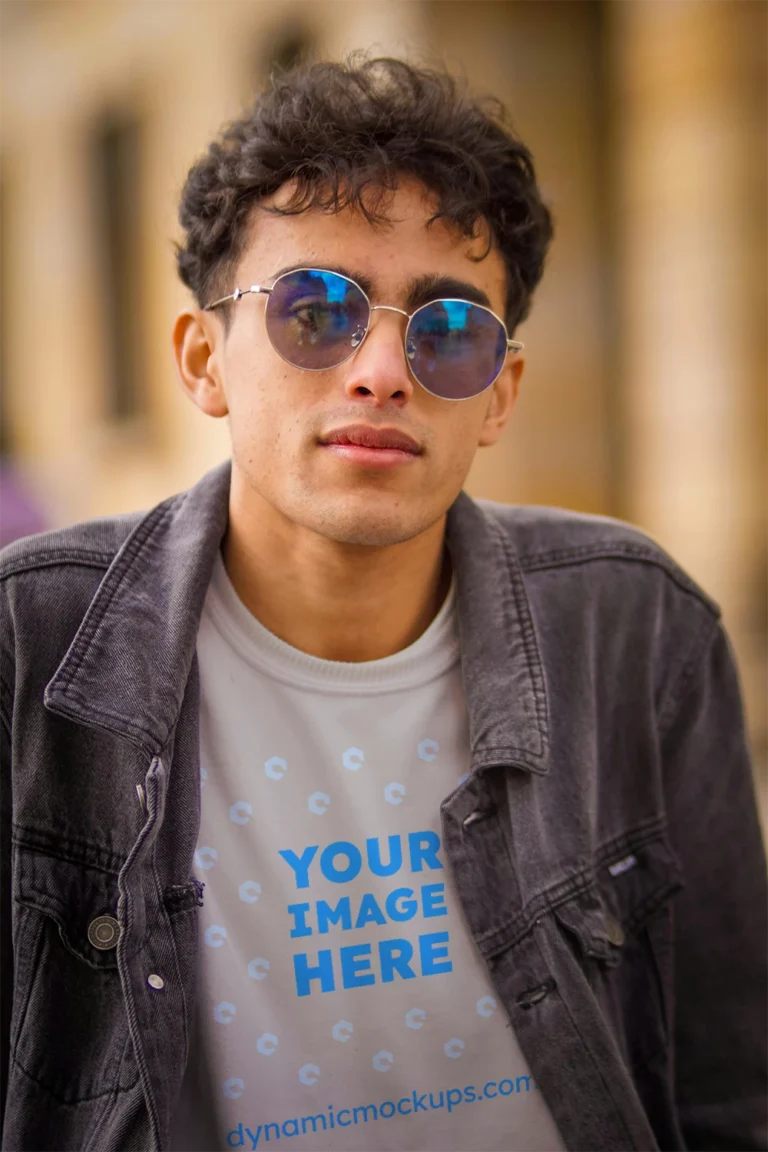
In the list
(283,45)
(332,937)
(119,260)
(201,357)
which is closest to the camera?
(332,937)

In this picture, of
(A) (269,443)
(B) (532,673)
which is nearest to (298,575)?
(A) (269,443)

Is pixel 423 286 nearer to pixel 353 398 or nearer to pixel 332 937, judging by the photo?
pixel 353 398

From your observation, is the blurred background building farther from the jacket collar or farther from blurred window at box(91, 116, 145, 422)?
the jacket collar

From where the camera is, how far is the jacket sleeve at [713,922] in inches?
94.7

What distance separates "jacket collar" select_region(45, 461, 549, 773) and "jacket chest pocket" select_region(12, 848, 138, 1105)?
0.27 metres

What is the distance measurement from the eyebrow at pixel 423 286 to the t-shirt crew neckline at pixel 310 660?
24.6 inches

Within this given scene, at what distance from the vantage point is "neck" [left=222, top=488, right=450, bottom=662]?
7.64 ft

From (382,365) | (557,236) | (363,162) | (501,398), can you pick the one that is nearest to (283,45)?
(557,236)

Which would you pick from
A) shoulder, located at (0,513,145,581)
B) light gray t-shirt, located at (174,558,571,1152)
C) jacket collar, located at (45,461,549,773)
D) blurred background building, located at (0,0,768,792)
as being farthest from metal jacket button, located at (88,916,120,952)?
blurred background building, located at (0,0,768,792)

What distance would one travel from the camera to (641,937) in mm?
2367

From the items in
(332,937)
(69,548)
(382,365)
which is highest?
(382,365)

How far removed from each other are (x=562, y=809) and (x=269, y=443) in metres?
0.91

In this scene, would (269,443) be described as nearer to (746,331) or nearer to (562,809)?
(562,809)

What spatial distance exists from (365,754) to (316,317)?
32.8 inches
